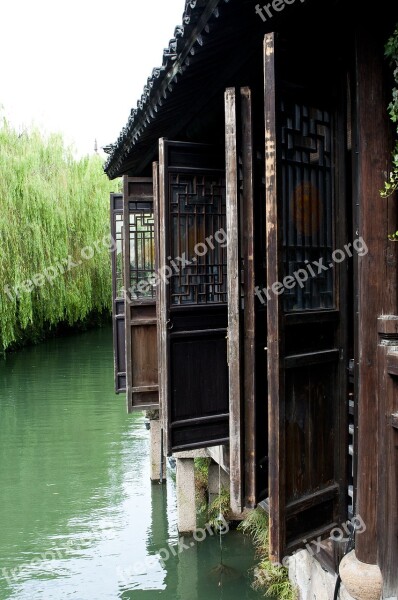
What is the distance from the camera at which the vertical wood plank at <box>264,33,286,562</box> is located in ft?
8.48

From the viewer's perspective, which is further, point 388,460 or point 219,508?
point 219,508

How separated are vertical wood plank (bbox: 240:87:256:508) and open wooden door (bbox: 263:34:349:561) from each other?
30 cm

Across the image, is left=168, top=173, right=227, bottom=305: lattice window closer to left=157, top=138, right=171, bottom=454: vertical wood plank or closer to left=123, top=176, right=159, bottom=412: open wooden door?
left=157, top=138, right=171, bottom=454: vertical wood plank

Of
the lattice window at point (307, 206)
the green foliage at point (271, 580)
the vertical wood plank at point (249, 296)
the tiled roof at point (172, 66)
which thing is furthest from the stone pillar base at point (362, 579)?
the green foliage at point (271, 580)

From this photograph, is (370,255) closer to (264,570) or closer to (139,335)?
(264,570)

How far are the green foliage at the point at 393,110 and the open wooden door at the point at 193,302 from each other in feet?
6.78

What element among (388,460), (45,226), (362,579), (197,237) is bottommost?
(362,579)

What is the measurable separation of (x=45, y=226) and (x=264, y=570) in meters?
13.0

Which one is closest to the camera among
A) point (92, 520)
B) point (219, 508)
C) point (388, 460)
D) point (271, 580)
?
point (388, 460)

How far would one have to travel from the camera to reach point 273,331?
264cm

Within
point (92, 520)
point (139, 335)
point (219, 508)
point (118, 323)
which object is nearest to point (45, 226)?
point (118, 323)

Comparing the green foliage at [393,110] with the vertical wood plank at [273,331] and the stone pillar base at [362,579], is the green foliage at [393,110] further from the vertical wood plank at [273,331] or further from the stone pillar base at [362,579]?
the stone pillar base at [362,579]

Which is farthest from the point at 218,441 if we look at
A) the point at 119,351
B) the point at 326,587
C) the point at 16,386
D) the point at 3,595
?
the point at 16,386

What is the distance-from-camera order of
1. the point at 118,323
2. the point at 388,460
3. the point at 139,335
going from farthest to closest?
the point at 118,323 → the point at 139,335 → the point at 388,460
